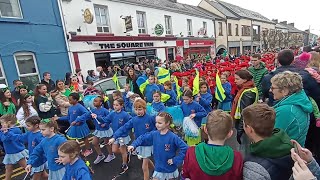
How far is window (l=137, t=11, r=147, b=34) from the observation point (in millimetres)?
16969

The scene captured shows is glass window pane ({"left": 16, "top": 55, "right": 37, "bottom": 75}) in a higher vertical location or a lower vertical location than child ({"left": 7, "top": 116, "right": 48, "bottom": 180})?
higher

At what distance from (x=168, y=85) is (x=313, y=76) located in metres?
4.09

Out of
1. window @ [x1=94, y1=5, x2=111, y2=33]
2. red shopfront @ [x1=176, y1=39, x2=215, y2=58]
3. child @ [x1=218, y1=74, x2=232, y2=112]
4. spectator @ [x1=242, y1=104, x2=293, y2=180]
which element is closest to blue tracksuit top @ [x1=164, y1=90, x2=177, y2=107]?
child @ [x1=218, y1=74, x2=232, y2=112]

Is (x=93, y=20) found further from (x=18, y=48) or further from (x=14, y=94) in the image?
(x=14, y=94)

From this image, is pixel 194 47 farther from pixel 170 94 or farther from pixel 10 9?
pixel 170 94

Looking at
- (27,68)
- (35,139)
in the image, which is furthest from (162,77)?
(27,68)

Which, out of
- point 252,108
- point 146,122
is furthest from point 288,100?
point 146,122

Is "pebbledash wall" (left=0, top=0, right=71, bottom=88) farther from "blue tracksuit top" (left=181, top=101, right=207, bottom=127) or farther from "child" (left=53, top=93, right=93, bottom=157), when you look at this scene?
"blue tracksuit top" (left=181, top=101, right=207, bottom=127)

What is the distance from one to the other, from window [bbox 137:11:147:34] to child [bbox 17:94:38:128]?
41.0 feet

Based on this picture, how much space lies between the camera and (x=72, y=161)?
2928mm

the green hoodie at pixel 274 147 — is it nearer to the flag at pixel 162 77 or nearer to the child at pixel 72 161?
the child at pixel 72 161

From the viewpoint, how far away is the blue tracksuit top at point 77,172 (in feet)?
9.14

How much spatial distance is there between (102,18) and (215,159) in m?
14.1

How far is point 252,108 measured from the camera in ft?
6.46
